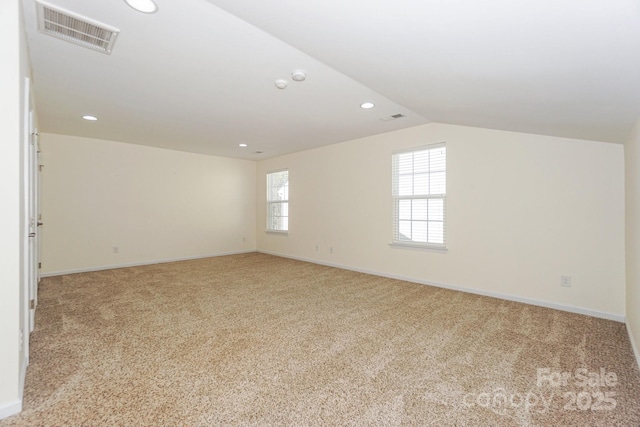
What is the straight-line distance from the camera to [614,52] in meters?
1.34

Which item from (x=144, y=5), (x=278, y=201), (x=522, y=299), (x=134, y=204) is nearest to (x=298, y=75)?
(x=144, y=5)

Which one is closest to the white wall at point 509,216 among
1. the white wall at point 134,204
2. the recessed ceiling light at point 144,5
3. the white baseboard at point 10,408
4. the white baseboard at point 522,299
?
the white baseboard at point 522,299

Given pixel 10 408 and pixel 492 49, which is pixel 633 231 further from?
pixel 10 408

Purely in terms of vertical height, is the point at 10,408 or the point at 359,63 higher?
the point at 359,63

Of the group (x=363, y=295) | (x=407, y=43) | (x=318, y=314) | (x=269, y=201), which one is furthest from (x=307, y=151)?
(x=407, y=43)

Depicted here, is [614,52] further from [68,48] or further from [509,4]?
[68,48]

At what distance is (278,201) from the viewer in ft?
23.2

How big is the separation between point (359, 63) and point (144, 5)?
1469 millimetres

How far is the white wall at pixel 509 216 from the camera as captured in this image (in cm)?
301

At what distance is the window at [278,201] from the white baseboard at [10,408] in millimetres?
5323

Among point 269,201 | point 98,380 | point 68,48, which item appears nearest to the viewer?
point 98,380

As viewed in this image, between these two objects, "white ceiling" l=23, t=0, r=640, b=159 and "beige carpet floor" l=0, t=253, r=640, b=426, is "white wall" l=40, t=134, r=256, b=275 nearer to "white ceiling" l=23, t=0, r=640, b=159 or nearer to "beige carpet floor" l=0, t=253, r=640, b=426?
"white ceiling" l=23, t=0, r=640, b=159

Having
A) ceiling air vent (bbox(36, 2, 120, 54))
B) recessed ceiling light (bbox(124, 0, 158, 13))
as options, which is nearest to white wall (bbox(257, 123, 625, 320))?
recessed ceiling light (bbox(124, 0, 158, 13))

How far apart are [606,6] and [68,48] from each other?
332cm
